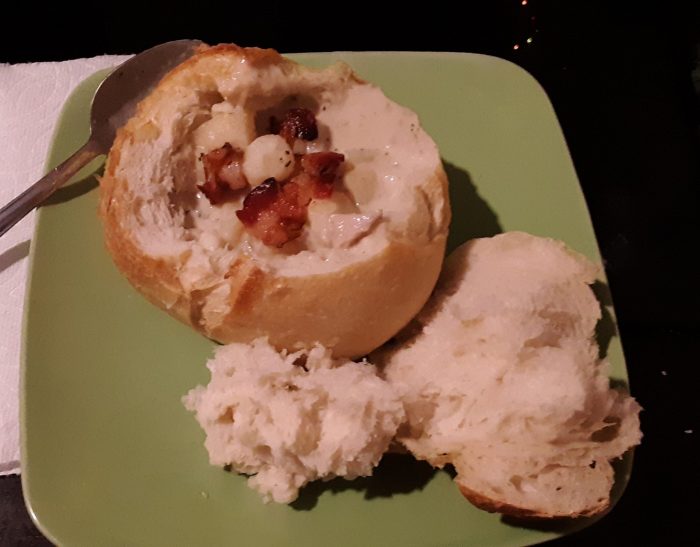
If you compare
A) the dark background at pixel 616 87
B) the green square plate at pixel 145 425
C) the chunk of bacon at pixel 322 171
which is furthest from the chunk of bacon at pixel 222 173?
the dark background at pixel 616 87

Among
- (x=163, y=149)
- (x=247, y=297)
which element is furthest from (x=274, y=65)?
(x=247, y=297)

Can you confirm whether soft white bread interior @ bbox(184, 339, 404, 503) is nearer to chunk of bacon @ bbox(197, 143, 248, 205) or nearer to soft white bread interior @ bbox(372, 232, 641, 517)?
soft white bread interior @ bbox(372, 232, 641, 517)

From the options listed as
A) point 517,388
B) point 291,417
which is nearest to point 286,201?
point 291,417

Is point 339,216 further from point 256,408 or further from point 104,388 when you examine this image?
point 104,388

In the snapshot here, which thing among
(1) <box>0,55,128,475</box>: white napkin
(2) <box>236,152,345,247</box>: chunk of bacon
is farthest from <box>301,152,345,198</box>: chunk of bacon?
(1) <box>0,55,128,475</box>: white napkin

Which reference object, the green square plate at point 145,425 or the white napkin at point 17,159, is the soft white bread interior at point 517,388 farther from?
the white napkin at point 17,159

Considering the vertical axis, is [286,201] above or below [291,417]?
above

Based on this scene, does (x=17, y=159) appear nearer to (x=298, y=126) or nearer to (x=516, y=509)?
(x=298, y=126)

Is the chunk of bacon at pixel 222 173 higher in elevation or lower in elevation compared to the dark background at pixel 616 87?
higher
